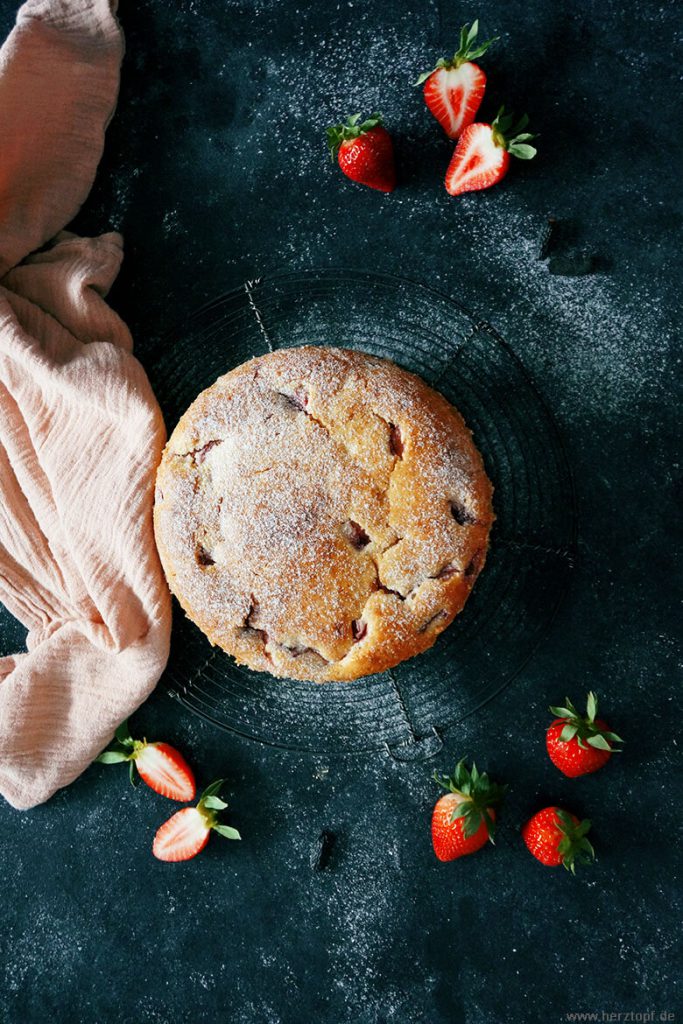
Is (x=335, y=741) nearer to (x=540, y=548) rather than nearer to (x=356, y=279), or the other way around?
(x=540, y=548)

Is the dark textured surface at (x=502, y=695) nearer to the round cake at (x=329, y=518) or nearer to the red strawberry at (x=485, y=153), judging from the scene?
the red strawberry at (x=485, y=153)

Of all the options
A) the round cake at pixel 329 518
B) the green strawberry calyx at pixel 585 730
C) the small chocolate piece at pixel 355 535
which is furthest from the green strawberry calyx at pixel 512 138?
the green strawberry calyx at pixel 585 730

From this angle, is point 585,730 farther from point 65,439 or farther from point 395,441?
point 65,439

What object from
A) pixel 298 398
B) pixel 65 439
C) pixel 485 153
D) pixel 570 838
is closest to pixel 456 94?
pixel 485 153

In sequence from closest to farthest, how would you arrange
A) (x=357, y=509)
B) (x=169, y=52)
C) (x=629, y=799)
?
(x=357, y=509) → (x=629, y=799) → (x=169, y=52)

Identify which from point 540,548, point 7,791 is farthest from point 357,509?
point 7,791

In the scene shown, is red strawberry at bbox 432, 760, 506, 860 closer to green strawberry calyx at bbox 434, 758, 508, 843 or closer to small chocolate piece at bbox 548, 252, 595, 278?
green strawberry calyx at bbox 434, 758, 508, 843
